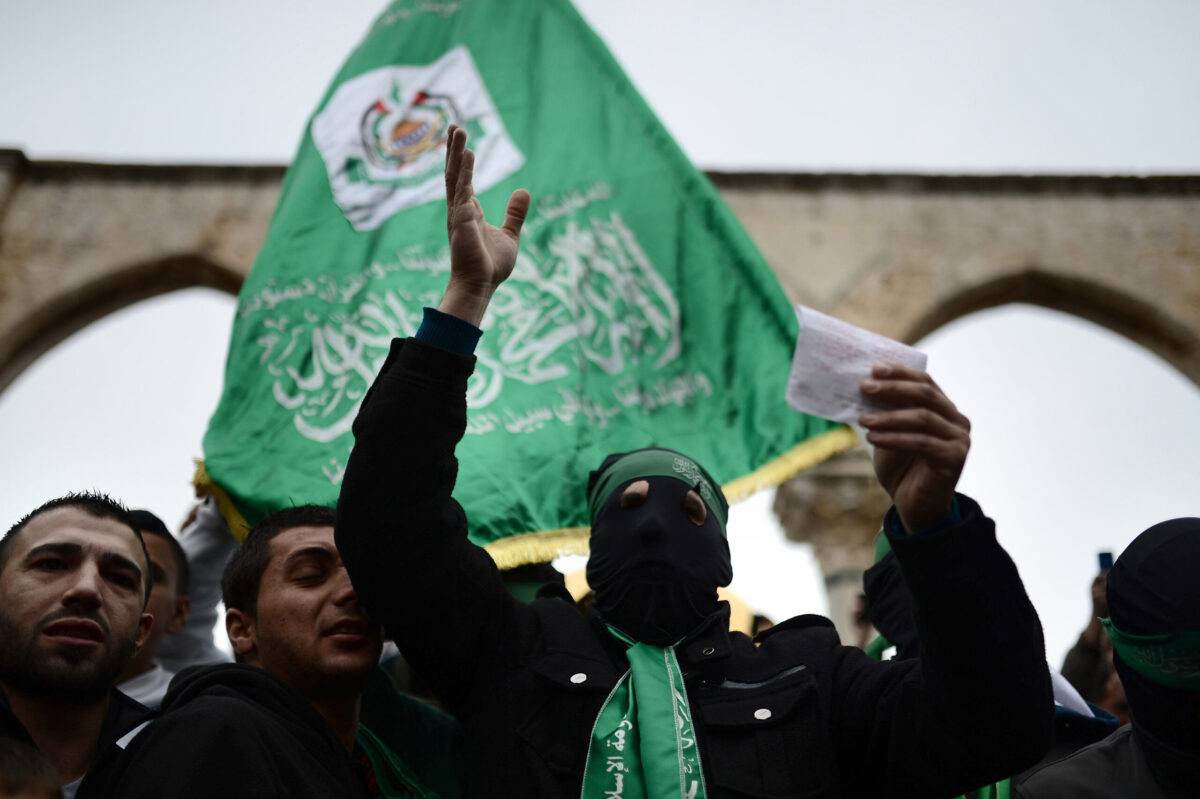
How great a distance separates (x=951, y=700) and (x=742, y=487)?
182 cm

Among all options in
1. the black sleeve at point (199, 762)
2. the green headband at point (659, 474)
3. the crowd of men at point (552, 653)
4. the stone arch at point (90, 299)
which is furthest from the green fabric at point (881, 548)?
the stone arch at point (90, 299)

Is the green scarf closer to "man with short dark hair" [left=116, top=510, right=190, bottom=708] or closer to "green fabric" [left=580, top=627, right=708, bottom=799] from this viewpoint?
"green fabric" [left=580, top=627, right=708, bottom=799]

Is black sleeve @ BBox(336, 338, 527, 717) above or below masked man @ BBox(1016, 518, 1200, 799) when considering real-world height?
above

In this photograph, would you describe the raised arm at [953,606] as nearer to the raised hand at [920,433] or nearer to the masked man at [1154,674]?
the raised hand at [920,433]

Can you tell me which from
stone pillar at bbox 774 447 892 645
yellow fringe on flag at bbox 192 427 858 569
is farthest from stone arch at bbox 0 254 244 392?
yellow fringe on flag at bbox 192 427 858 569

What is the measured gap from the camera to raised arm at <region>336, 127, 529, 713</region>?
1.87m

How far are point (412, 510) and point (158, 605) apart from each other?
4.93 ft

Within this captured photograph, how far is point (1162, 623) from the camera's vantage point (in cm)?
213

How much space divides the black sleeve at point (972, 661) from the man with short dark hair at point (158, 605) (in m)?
1.99

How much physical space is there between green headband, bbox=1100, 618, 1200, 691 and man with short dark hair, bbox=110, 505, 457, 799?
4.32 ft

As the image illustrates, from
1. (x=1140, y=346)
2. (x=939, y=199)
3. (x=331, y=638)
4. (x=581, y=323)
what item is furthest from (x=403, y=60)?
(x=1140, y=346)

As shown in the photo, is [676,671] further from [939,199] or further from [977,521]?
[939,199]

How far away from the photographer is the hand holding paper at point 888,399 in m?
1.73

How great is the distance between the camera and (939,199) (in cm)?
885
